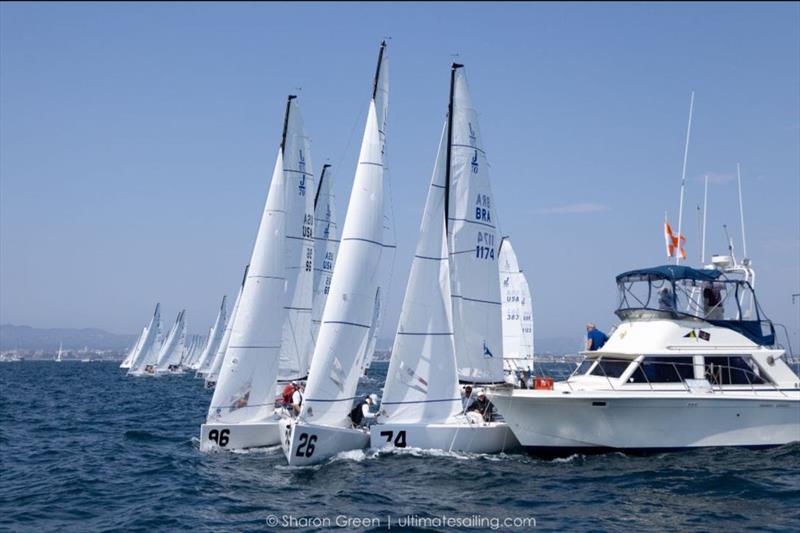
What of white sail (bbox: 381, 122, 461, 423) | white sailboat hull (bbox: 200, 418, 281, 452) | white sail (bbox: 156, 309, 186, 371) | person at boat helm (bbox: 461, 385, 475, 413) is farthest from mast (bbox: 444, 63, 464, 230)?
white sail (bbox: 156, 309, 186, 371)

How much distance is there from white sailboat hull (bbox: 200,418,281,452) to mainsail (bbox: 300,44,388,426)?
268 centimetres

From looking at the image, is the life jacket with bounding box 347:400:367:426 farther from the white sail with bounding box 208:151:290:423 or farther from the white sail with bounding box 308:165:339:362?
the white sail with bounding box 308:165:339:362

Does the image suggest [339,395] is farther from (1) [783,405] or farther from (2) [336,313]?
(1) [783,405]

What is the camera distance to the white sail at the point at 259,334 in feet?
65.8

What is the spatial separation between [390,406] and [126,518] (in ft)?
22.5

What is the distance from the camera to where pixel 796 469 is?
17078 millimetres

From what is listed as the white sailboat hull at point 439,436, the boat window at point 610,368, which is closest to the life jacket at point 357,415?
the white sailboat hull at point 439,436

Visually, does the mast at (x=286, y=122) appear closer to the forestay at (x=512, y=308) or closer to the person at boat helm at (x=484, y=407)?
the person at boat helm at (x=484, y=407)

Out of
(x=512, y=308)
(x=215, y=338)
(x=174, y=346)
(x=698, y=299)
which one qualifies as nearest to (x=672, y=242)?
(x=698, y=299)

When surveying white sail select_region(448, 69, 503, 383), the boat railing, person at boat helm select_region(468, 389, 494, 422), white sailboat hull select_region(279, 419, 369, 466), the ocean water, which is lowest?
the ocean water

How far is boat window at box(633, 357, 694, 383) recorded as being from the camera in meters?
19.1

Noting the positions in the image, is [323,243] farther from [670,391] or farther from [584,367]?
[670,391]

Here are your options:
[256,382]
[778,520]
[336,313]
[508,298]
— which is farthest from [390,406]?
[508,298]

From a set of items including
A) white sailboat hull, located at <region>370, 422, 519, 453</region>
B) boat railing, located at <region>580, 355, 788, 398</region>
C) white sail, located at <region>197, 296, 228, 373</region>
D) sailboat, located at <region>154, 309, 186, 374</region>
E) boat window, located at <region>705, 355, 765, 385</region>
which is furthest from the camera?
sailboat, located at <region>154, 309, 186, 374</region>
